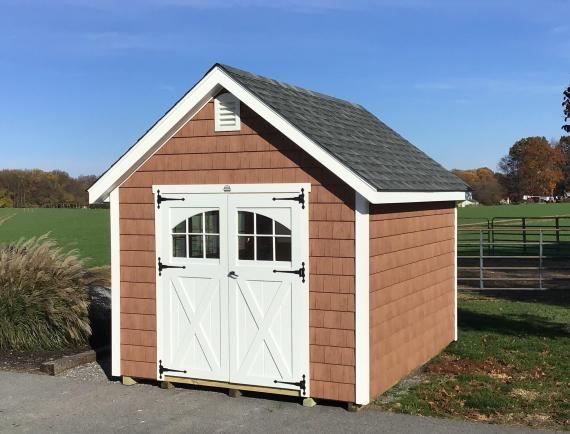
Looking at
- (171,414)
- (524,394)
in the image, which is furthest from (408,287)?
(171,414)

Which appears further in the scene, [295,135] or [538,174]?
[538,174]

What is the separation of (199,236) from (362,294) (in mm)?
2067

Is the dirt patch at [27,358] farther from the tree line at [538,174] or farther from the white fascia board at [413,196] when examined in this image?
the tree line at [538,174]

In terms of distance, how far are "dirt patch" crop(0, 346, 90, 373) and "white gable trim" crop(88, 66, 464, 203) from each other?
2.64 meters

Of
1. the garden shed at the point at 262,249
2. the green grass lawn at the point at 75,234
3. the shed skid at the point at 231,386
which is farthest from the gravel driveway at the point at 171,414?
the green grass lawn at the point at 75,234

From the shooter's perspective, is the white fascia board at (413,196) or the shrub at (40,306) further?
the shrub at (40,306)

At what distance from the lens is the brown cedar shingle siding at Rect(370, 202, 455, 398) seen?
7707 mm

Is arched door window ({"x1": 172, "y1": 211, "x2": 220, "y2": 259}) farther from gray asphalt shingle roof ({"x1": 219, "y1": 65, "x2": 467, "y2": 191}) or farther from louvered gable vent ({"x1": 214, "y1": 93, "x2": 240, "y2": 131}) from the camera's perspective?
gray asphalt shingle roof ({"x1": 219, "y1": 65, "x2": 467, "y2": 191})

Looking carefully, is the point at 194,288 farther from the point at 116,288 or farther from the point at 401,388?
the point at 401,388

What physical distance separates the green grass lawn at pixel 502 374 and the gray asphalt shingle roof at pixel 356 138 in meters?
2.33

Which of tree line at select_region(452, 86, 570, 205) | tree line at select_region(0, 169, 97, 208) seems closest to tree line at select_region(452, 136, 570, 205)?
tree line at select_region(452, 86, 570, 205)

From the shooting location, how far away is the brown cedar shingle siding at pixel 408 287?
771 cm

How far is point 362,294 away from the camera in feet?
24.0

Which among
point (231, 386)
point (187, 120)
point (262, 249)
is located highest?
point (187, 120)
